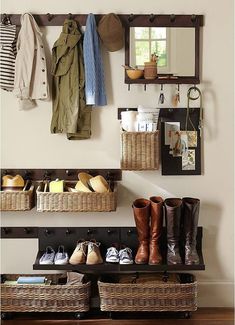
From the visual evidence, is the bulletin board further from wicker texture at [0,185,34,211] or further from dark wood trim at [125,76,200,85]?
wicker texture at [0,185,34,211]

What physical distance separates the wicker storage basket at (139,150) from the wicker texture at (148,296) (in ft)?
2.35

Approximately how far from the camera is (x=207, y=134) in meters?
2.91

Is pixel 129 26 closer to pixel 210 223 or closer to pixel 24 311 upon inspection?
pixel 210 223

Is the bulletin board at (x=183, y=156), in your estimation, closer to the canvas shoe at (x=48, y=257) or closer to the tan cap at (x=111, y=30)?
the tan cap at (x=111, y=30)

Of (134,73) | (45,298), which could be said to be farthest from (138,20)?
(45,298)

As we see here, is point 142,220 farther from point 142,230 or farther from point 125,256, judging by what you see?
point 125,256

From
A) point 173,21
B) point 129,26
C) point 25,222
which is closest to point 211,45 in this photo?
point 173,21

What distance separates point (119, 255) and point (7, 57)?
1398mm

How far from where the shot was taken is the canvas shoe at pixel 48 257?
2766 mm

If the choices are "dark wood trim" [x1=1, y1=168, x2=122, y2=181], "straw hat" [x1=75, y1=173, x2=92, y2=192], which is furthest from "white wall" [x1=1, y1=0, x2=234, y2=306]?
Answer: "straw hat" [x1=75, y1=173, x2=92, y2=192]

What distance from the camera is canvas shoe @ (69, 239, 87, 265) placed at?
2730 millimetres

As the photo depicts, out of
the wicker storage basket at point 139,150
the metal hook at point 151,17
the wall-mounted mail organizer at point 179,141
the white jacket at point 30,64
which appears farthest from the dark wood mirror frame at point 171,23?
the white jacket at point 30,64

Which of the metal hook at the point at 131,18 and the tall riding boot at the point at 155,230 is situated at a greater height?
the metal hook at the point at 131,18

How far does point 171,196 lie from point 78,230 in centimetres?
64
